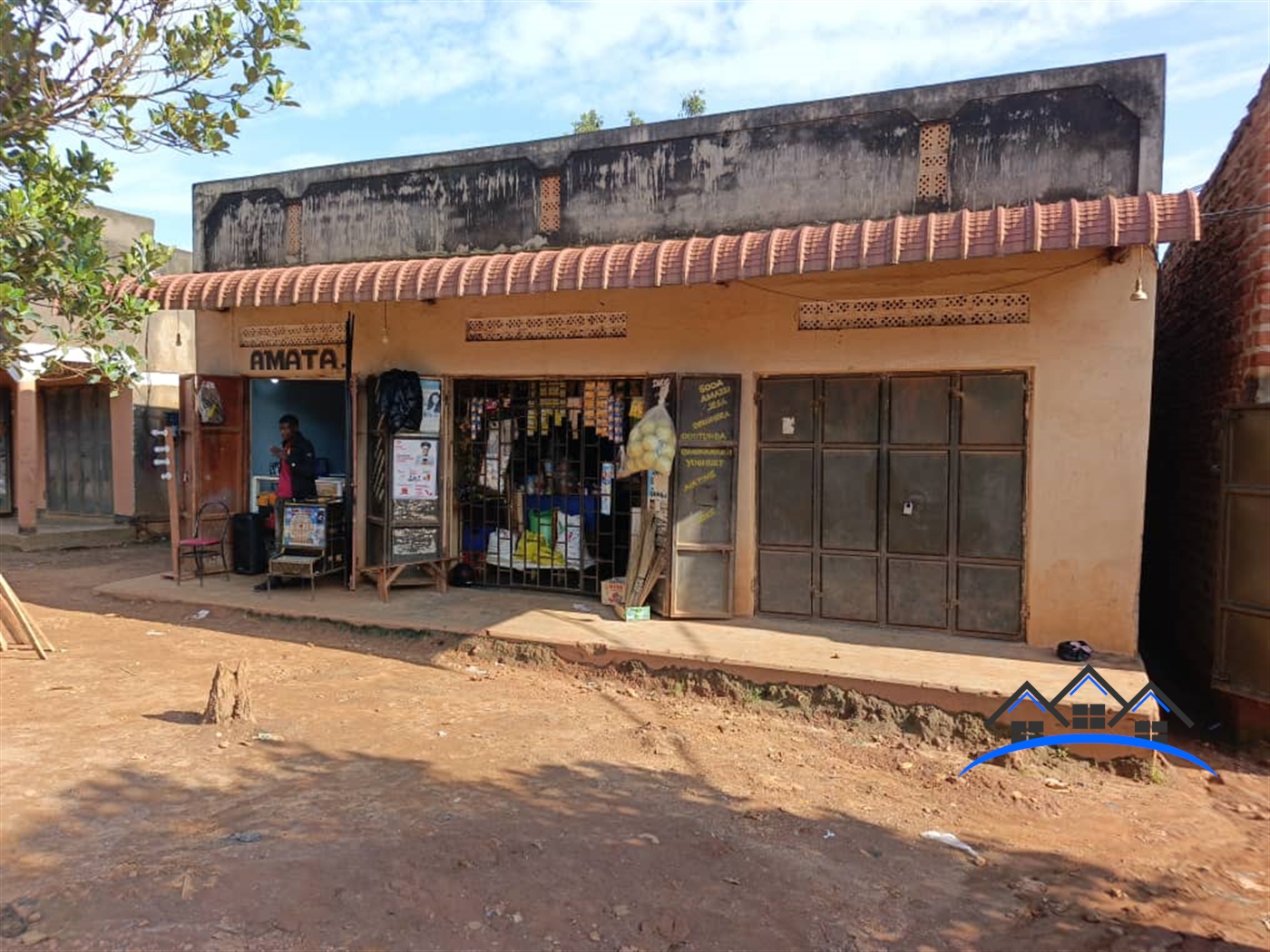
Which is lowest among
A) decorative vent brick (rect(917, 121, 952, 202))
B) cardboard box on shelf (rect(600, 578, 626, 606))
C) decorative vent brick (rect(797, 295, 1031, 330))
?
cardboard box on shelf (rect(600, 578, 626, 606))

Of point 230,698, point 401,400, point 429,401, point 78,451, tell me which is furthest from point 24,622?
point 78,451

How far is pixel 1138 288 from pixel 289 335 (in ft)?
27.5

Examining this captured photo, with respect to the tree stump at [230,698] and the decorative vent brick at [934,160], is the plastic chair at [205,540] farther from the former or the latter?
the decorative vent brick at [934,160]

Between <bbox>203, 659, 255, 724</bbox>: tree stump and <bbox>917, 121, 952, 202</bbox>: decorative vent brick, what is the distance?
6.29 meters

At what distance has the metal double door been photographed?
6633mm

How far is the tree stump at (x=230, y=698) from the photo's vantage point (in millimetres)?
5246

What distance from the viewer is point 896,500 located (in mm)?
6953

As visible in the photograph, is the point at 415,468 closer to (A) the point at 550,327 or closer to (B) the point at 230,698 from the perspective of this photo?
(A) the point at 550,327

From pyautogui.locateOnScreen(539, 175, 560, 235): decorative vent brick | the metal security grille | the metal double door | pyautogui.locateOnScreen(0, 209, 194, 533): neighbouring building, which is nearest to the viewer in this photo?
the metal double door

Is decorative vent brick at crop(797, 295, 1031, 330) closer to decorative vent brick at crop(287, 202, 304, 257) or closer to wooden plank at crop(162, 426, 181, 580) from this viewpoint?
decorative vent brick at crop(287, 202, 304, 257)

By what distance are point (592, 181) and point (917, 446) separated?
12.8 feet

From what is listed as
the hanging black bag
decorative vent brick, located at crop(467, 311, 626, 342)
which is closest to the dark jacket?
the hanging black bag

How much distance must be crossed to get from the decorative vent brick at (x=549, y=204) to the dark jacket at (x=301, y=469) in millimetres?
3815

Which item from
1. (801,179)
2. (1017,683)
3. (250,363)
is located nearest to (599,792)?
(1017,683)
